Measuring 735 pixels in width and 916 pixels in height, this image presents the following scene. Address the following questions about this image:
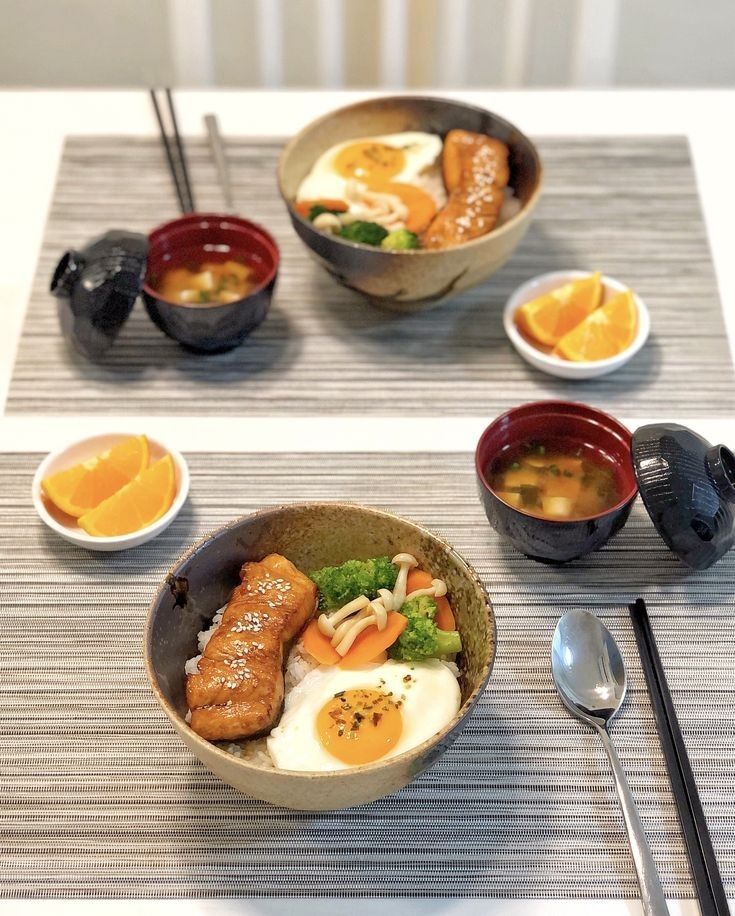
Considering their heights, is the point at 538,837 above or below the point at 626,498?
below

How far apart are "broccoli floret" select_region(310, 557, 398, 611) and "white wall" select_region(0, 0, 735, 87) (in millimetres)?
2542

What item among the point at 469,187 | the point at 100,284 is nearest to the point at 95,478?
the point at 100,284

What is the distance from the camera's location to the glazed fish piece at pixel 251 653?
4.72 feet

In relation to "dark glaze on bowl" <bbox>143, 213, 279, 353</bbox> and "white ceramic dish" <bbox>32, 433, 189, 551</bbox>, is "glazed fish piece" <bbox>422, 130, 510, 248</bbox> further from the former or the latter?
"white ceramic dish" <bbox>32, 433, 189, 551</bbox>

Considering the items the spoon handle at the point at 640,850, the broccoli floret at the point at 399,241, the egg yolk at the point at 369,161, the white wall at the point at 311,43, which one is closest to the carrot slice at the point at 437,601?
the spoon handle at the point at 640,850

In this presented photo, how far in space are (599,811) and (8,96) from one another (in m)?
2.29

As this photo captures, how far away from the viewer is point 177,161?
8.70ft

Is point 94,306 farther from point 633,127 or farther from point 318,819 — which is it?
point 633,127

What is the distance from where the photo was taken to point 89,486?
1.88m

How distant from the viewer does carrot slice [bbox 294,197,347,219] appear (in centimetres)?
229

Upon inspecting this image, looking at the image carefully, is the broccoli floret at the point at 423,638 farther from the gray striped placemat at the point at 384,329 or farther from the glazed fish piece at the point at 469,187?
the glazed fish piece at the point at 469,187

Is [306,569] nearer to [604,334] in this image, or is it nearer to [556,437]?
[556,437]

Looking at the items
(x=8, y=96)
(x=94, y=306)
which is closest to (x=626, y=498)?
(x=94, y=306)

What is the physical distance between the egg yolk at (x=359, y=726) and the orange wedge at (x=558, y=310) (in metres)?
0.95
